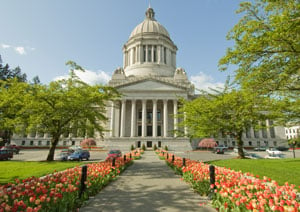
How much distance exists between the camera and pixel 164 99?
50.4 metres

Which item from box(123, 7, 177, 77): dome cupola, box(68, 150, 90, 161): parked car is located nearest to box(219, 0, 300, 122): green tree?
box(68, 150, 90, 161): parked car

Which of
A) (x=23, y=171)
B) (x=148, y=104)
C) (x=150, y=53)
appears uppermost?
(x=150, y=53)

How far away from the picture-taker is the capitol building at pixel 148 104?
47781 mm

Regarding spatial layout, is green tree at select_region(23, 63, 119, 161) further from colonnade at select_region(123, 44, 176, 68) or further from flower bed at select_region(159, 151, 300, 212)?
colonnade at select_region(123, 44, 176, 68)

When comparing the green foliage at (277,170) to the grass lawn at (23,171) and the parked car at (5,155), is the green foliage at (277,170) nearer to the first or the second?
the grass lawn at (23,171)

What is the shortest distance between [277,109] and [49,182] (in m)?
15.2

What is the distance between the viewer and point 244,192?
5750 millimetres

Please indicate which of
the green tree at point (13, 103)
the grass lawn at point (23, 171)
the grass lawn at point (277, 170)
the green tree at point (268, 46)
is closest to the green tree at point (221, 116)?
the grass lawn at point (277, 170)

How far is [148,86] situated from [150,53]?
75.4 ft

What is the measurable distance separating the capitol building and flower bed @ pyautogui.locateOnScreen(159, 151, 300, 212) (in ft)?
106

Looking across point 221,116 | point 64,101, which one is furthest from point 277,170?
point 64,101

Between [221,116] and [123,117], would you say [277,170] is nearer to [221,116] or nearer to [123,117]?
[221,116]

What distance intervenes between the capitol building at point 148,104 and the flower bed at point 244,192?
3221cm

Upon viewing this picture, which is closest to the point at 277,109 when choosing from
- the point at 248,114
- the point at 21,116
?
the point at 248,114
